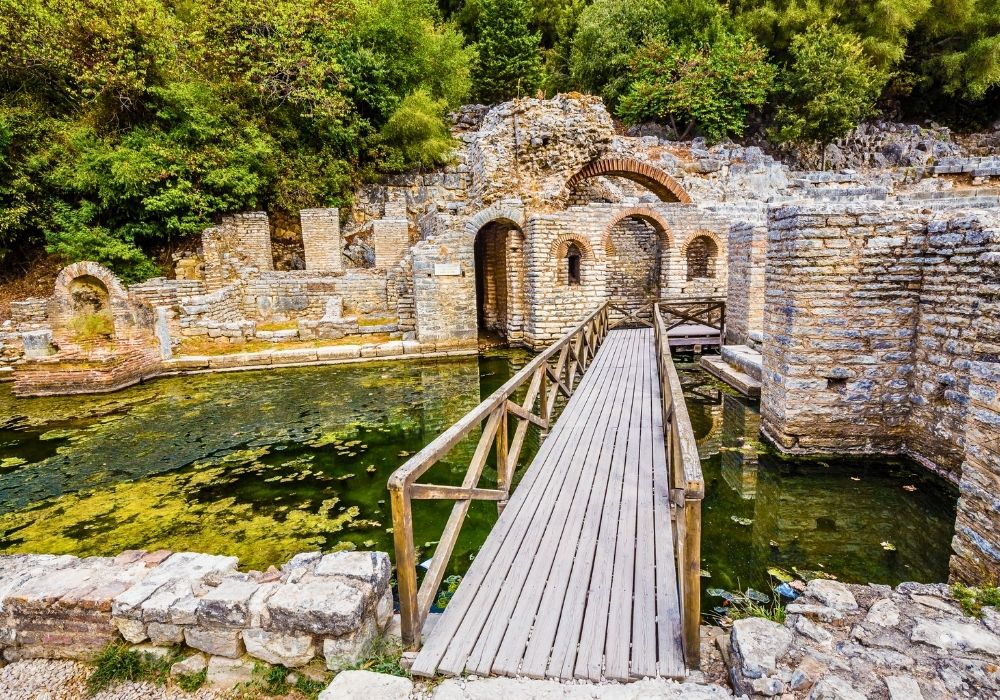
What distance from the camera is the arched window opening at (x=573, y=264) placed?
43.0 feet

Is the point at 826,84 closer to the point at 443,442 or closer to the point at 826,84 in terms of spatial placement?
the point at 826,84

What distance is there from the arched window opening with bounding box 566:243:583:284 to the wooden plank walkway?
882 cm

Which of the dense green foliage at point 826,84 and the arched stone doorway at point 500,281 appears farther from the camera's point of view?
the dense green foliage at point 826,84

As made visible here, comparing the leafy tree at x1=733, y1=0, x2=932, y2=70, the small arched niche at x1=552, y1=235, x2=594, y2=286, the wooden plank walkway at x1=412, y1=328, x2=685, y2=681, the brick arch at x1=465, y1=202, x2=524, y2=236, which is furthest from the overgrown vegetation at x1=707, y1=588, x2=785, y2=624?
the leafy tree at x1=733, y1=0, x2=932, y2=70

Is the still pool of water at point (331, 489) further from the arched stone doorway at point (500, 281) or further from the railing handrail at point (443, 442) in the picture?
the arched stone doorway at point (500, 281)

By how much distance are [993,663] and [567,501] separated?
234 centimetres

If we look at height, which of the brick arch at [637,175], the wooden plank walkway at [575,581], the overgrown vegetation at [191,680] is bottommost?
the overgrown vegetation at [191,680]

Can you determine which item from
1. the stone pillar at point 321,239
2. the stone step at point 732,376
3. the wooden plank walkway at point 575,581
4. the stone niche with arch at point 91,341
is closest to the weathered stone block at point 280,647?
the wooden plank walkway at point 575,581

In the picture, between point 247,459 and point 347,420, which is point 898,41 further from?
point 247,459

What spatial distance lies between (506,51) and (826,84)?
14986 mm

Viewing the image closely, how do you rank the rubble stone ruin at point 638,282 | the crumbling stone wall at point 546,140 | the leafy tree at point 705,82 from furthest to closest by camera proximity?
the leafy tree at point 705,82
the crumbling stone wall at point 546,140
the rubble stone ruin at point 638,282

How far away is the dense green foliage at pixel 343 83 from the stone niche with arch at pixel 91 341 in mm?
3568

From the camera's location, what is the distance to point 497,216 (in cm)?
1270

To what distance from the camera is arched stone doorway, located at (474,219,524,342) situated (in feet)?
43.6
